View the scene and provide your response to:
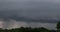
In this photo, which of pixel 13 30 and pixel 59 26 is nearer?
pixel 59 26

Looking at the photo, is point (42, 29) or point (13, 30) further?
point (42, 29)

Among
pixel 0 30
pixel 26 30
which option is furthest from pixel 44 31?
pixel 0 30

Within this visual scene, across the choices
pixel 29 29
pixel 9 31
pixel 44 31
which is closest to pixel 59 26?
pixel 44 31

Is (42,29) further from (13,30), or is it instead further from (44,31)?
(13,30)

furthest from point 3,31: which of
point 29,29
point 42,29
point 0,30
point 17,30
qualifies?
point 42,29

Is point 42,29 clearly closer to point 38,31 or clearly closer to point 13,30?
point 38,31

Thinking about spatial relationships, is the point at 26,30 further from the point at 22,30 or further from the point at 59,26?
the point at 59,26

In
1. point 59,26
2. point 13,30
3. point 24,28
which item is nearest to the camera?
point 59,26

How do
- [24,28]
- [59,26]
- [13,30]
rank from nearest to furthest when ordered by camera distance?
[59,26] < [13,30] < [24,28]
